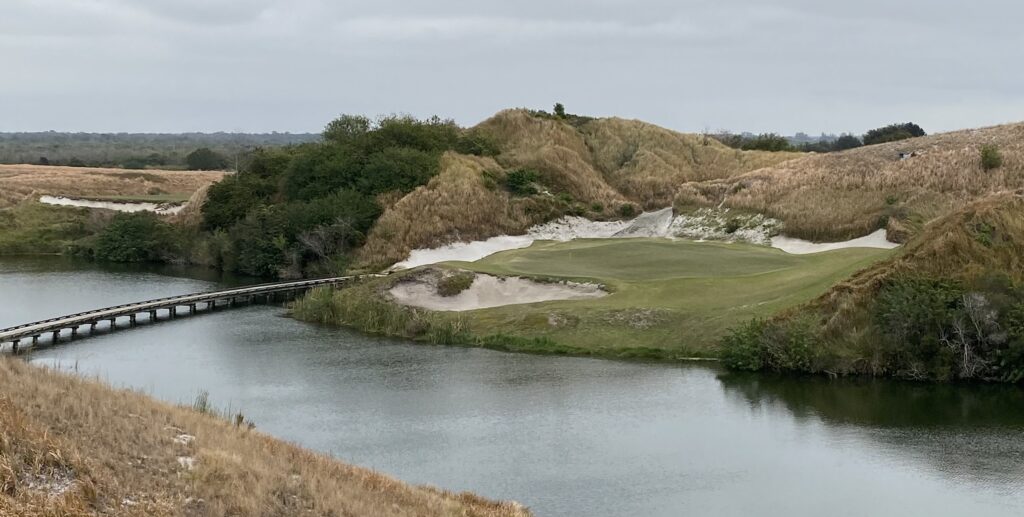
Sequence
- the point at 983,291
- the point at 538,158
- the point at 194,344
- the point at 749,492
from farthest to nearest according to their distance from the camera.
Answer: the point at 538,158 < the point at 194,344 < the point at 983,291 < the point at 749,492

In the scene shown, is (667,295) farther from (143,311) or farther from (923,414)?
(143,311)

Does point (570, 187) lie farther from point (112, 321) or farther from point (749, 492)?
point (749, 492)

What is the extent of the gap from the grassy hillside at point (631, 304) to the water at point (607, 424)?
1.86 metres

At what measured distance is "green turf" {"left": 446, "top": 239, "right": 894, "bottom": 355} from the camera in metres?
39.8

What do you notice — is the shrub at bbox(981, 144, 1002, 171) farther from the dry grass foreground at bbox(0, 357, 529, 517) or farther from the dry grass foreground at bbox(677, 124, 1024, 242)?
the dry grass foreground at bbox(0, 357, 529, 517)

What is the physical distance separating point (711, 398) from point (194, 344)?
22262 millimetres

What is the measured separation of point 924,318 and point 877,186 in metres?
32.0

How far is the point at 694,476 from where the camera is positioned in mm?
24375

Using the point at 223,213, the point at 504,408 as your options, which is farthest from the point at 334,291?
the point at 223,213

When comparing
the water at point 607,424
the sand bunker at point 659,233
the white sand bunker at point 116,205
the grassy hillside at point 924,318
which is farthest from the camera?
the white sand bunker at point 116,205

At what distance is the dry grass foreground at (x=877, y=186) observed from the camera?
2376 inches

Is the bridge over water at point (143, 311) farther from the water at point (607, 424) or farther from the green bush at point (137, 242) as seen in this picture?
the green bush at point (137, 242)

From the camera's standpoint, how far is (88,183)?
122000 mm

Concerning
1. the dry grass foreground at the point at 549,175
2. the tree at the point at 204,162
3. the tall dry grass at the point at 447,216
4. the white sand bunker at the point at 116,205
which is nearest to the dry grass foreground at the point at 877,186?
the dry grass foreground at the point at 549,175
